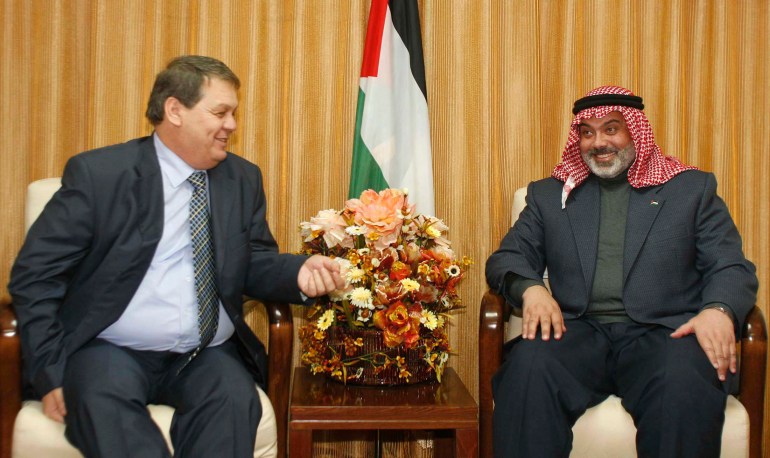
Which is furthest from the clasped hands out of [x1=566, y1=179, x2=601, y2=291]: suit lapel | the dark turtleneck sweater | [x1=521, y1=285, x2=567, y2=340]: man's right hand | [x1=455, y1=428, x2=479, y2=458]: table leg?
[x1=455, y1=428, x2=479, y2=458]: table leg

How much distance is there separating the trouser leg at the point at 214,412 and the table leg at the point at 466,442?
2.02 feet

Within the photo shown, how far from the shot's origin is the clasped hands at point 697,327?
7.04 ft

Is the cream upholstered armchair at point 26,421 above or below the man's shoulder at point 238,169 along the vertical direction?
below

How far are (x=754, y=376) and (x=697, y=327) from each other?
0.72ft

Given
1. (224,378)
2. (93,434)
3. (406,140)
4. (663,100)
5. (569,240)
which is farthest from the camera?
(663,100)

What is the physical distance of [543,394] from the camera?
2.16 metres

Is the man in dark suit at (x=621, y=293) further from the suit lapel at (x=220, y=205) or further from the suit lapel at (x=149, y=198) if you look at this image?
the suit lapel at (x=149, y=198)

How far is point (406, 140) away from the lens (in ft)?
9.70

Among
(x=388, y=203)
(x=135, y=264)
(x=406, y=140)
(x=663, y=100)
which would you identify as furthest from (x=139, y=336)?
(x=663, y=100)

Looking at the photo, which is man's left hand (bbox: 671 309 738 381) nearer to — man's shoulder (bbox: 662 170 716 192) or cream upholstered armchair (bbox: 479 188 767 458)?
cream upholstered armchair (bbox: 479 188 767 458)

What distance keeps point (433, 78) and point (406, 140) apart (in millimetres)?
340

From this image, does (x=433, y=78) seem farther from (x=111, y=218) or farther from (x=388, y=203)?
(x=111, y=218)

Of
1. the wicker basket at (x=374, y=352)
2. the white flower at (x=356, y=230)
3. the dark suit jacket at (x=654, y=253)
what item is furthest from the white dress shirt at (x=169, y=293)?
the dark suit jacket at (x=654, y=253)

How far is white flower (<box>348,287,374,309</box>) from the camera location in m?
2.31
